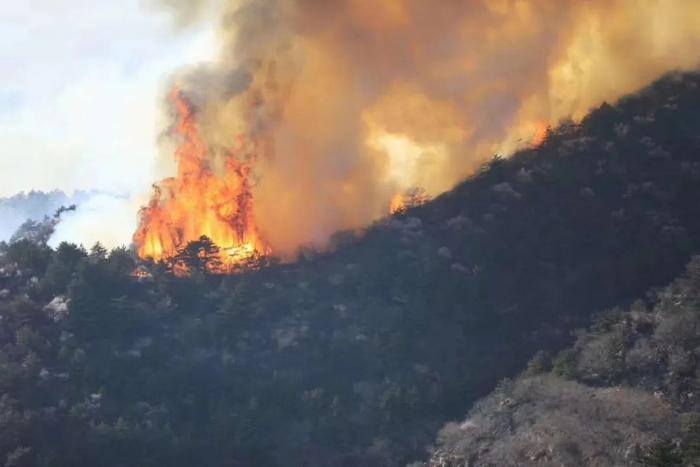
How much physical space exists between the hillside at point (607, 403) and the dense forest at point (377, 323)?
326mm

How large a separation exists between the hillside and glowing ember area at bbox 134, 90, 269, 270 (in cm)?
3555

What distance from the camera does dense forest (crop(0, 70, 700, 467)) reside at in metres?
71.0

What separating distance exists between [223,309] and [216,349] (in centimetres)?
399

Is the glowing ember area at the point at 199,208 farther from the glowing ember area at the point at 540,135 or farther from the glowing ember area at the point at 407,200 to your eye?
the glowing ember area at the point at 540,135

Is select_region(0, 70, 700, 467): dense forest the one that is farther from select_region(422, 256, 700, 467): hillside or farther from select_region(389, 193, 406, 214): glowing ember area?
select_region(389, 193, 406, 214): glowing ember area

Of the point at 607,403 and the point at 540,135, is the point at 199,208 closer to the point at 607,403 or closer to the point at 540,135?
the point at 540,135

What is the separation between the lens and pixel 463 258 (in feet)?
309

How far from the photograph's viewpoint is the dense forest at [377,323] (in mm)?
71000

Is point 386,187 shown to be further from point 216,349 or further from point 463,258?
point 216,349

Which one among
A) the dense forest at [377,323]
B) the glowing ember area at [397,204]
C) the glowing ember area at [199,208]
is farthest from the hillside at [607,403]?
the glowing ember area at [199,208]

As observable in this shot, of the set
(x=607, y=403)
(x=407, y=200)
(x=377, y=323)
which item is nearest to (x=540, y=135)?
(x=407, y=200)

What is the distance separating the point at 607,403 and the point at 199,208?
50.7m

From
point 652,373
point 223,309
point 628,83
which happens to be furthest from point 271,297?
point 628,83

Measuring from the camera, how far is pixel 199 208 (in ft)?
314
